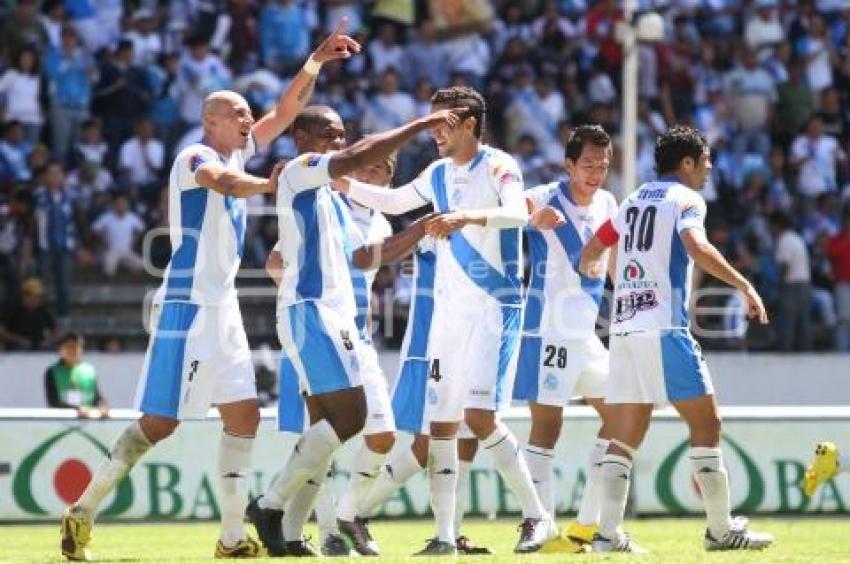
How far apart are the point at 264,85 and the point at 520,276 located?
12249 mm

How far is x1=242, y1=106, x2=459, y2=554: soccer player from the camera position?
1170 cm

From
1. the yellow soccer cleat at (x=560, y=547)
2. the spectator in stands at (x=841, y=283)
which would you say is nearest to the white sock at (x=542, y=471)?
the yellow soccer cleat at (x=560, y=547)

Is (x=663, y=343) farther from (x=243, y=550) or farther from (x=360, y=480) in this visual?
(x=243, y=550)

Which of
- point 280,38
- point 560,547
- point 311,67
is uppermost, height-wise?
point 280,38

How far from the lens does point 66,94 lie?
24.5 meters

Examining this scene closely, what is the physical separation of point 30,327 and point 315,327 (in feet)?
39.3

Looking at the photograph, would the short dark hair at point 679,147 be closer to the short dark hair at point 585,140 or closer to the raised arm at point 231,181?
the short dark hair at point 585,140

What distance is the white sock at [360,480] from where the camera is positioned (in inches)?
525

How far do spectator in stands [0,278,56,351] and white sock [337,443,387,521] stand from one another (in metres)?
10.2

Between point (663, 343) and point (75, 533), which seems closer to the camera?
point (75, 533)

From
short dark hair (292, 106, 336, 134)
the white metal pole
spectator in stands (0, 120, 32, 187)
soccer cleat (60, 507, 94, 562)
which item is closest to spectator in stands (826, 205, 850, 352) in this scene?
the white metal pole

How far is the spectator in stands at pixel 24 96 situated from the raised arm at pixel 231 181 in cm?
1295

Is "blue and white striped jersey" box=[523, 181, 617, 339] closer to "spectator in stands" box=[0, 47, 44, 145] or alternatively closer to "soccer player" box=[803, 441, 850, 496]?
"soccer player" box=[803, 441, 850, 496]

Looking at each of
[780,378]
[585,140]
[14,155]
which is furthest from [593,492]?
[14,155]
